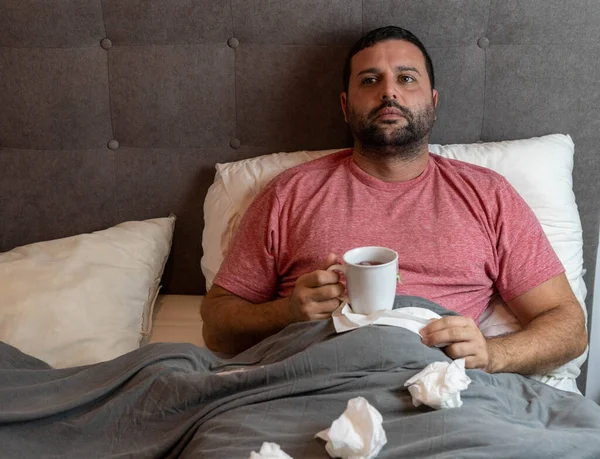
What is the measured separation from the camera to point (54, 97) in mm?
1994

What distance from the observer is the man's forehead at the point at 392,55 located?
1758 millimetres

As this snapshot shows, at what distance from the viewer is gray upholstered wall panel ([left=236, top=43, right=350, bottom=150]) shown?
192cm

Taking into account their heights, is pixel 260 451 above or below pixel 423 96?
below

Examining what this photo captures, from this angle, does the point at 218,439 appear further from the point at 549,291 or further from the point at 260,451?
the point at 549,291

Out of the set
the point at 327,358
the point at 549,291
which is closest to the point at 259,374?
the point at 327,358

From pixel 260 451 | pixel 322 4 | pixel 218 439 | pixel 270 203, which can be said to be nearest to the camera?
pixel 260 451

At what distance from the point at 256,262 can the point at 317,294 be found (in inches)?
12.5

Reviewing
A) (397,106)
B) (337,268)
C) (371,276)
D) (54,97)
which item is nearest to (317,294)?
(337,268)

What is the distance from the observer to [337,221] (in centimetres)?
168

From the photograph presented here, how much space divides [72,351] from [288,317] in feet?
1.68

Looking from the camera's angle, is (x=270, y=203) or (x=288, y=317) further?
(x=270, y=203)

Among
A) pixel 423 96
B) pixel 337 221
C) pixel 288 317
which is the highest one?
pixel 423 96

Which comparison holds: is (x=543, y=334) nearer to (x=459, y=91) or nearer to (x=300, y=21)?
(x=459, y=91)

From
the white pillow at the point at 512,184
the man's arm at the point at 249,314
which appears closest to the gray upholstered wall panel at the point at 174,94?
the white pillow at the point at 512,184
